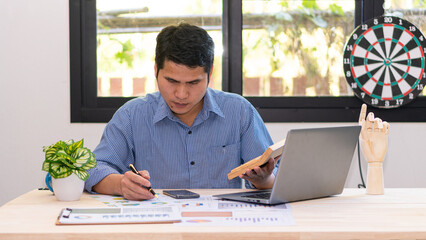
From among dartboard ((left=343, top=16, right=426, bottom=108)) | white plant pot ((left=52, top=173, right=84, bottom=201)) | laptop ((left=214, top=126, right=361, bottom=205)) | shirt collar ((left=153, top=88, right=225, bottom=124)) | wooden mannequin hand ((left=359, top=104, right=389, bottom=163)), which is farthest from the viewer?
dartboard ((left=343, top=16, right=426, bottom=108))

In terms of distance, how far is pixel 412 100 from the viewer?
2.97 m

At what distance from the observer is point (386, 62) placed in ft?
9.77

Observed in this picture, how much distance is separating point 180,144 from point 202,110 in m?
0.16

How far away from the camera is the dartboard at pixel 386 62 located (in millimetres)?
2953

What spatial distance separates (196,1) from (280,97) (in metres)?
0.72

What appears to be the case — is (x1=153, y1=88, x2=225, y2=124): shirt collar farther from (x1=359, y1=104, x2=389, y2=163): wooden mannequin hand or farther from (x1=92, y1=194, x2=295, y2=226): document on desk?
(x1=359, y1=104, x2=389, y2=163): wooden mannequin hand

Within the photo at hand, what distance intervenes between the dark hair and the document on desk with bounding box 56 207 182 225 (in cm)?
62

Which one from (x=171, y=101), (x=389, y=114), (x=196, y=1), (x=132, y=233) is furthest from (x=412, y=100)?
(x=132, y=233)

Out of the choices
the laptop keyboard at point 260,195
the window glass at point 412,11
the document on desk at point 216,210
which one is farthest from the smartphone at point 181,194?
the window glass at point 412,11

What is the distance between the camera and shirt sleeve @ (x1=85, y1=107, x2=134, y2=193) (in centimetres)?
200

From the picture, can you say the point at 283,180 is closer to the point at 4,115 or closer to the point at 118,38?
the point at 118,38

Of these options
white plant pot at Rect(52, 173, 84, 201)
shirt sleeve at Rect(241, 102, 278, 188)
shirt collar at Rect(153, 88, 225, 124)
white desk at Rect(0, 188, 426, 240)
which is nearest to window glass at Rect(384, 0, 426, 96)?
shirt sleeve at Rect(241, 102, 278, 188)

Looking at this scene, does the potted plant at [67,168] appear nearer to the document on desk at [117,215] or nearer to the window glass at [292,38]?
the document on desk at [117,215]

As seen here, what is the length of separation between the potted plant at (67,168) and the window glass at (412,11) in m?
2.08
